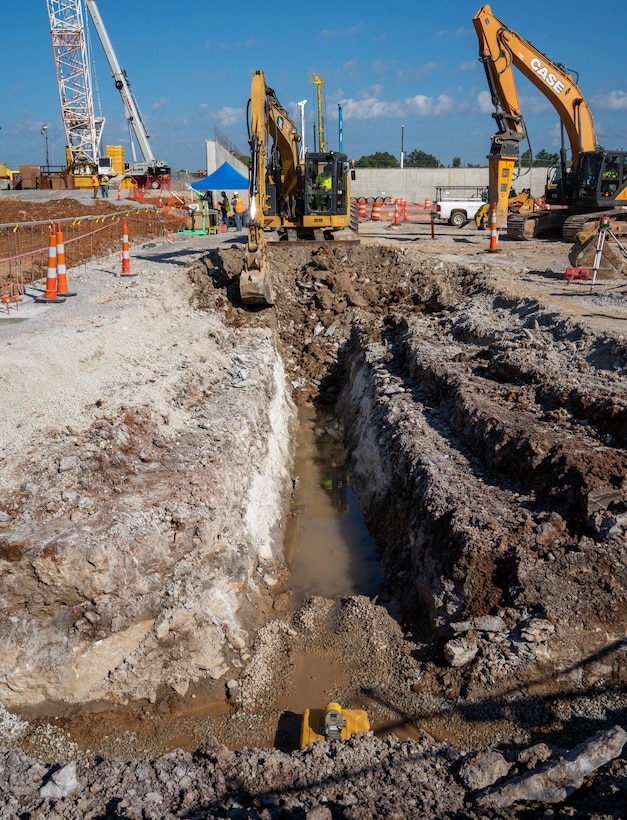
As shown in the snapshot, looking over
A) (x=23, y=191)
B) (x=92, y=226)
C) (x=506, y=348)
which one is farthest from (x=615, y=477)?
(x=23, y=191)

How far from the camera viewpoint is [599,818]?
3.36 metres

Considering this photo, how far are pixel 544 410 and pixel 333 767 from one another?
5264 millimetres

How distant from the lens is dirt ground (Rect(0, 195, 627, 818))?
4.09 metres

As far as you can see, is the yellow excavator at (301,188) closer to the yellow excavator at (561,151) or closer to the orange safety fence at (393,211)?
the yellow excavator at (561,151)

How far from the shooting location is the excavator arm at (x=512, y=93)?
65.3 ft

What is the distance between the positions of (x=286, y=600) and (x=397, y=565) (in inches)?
50.6

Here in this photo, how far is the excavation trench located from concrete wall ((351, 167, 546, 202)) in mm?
38477

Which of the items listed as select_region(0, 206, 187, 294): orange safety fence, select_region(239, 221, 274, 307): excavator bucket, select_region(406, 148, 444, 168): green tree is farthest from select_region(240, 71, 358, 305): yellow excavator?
select_region(406, 148, 444, 168): green tree

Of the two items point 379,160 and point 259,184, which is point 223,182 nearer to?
point 259,184


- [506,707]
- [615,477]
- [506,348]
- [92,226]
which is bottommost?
[506,707]

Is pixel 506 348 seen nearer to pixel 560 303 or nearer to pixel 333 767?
pixel 560 303

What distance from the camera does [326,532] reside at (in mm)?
8969

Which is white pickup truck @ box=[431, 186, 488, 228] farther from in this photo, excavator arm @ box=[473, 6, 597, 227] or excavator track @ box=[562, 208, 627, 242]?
excavator track @ box=[562, 208, 627, 242]

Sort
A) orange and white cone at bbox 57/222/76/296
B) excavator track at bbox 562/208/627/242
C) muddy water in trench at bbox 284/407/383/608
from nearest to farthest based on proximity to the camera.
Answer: muddy water in trench at bbox 284/407/383/608 → orange and white cone at bbox 57/222/76/296 → excavator track at bbox 562/208/627/242
